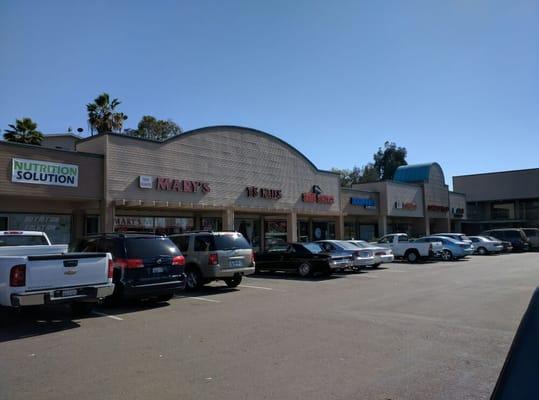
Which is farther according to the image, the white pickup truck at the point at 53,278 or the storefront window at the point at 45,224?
the storefront window at the point at 45,224

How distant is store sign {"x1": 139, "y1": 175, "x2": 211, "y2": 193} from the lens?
2212cm

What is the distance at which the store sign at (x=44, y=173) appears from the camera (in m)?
18.3

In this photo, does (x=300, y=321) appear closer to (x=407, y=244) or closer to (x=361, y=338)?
(x=361, y=338)

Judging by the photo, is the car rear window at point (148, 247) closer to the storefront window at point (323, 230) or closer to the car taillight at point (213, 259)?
the car taillight at point (213, 259)

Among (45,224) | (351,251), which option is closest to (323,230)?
(351,251)

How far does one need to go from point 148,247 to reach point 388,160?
254 ft

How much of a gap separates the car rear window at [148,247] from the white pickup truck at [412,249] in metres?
17.9

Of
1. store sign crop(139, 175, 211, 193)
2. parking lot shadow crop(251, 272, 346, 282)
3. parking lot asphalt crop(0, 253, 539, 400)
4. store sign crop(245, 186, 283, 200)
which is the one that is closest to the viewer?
parking lot asphalt crop(0, 253, 539, 400)

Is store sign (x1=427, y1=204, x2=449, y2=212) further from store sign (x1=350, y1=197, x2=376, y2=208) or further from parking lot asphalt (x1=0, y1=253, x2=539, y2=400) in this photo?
parking lot asphalt (x1=0, y1=253, x2=539, y2=400)

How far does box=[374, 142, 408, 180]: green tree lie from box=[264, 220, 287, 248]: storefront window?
181ft

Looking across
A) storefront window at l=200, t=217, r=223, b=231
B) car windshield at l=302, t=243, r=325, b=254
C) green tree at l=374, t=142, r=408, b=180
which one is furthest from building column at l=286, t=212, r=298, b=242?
green tree at l=374, t=142, r=408, b=180

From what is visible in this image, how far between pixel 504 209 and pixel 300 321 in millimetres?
54615

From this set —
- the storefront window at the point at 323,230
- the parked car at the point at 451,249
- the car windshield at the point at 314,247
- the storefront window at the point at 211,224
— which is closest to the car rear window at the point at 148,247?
the car windshield at the point at 314,247

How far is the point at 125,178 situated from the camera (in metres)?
21.5
